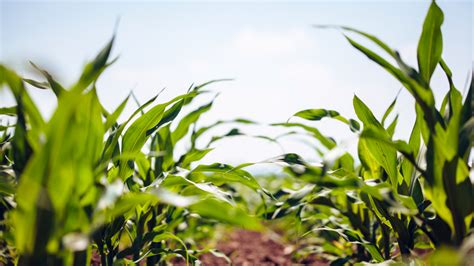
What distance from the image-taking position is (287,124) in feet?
4.66

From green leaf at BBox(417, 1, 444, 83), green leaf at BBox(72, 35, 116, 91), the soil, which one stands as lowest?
the soil

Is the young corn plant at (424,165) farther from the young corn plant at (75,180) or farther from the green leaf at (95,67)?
the green leaf at (95,67)

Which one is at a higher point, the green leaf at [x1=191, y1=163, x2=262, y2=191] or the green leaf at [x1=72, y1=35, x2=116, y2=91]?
the green leaf at [x1=72, y1=35, x2=116, y2=91]

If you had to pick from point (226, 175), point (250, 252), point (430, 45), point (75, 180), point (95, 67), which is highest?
point (430, 45)

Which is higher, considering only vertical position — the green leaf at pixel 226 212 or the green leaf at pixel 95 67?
the green leaf at pixel 95 67

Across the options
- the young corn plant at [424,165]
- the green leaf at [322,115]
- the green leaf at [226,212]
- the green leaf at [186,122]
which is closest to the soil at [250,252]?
the green leaf at [186,122]

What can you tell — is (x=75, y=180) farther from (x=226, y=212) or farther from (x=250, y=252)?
(x=250, y=252)

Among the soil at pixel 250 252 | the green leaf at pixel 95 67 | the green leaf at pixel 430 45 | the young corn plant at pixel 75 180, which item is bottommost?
the soil at pixel 250 252

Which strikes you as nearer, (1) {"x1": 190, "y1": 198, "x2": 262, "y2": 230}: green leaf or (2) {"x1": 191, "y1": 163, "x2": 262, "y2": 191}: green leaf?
(1) {"x1": 190, "y1": 198, "x2": 262, "y2": 230}: green leaf

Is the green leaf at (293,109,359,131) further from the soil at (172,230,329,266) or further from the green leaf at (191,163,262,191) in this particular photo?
the soil at (172,230,329,266)

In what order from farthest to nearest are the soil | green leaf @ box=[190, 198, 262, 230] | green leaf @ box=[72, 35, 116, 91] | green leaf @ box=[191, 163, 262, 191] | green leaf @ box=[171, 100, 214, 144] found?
the soil
green leaf @ box=[171, 100, 214, 144]
green leaf @ box=[191, 163, 262, 191]
green leaf @ box=[72, 35, 116, 91]
green leaf @ box=[190, 198, 262, 230]

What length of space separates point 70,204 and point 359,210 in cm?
139

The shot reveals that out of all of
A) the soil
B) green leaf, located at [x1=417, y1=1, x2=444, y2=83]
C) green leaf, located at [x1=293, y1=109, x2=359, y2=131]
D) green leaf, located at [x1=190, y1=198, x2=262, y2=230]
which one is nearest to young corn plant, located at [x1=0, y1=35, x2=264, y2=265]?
green leaf, located at [x1=190, y1=198, x2=262, y2=230]

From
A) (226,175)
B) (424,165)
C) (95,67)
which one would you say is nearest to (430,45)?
(424,165)
